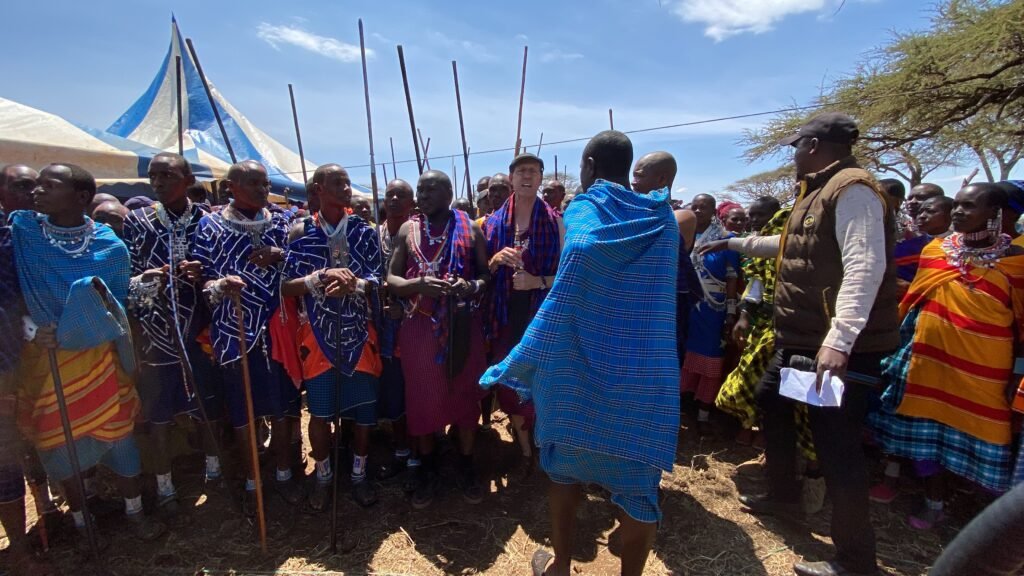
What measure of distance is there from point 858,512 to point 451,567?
78.8 inches

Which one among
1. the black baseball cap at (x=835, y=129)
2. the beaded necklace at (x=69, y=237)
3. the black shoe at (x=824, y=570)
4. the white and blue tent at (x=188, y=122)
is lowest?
the black shoe at (x=824, y=570)

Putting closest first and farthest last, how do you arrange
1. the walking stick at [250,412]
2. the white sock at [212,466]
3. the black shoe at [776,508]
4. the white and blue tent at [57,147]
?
the walking stick at [250,412], the black shoe at [776,508], the white sock at [212,466], the white and blue tent at [57,147]

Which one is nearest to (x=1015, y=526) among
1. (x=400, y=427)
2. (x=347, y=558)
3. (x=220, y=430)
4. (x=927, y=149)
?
(x=347, y=558)

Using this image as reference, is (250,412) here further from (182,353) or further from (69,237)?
(69,237)

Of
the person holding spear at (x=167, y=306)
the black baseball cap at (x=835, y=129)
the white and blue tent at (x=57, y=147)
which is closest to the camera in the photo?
the black baseball cap at (x=835, y=129)

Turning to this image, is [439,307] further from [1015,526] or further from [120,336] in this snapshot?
[1015,526]

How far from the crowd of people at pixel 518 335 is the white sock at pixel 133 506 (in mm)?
11

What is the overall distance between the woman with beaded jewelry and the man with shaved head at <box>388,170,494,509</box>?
2.50 meters

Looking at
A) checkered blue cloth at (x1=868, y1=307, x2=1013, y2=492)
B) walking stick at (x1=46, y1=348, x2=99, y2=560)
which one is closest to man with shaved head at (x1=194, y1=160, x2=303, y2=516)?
walking stick at (x1=46, y1=348, x2=99, y2=560)

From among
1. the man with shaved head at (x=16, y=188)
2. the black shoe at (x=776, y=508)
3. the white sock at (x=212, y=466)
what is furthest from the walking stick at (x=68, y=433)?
the black shoe at (x=776, y=508)

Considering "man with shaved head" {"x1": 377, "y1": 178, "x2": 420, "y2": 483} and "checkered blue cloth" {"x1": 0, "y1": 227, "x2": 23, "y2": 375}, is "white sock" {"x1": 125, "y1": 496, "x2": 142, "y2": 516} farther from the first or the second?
"man with shaved head" {"x1": 377, "y1": 178, "x2": 420, "y2": 483}

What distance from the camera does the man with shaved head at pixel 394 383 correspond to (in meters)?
3.27

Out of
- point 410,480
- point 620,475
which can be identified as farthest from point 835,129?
point 410,480

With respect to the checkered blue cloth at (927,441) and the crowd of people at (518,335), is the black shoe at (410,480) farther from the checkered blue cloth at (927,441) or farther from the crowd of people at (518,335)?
the checkered blue cloth at (927,441)
